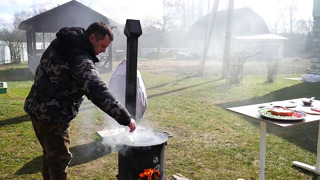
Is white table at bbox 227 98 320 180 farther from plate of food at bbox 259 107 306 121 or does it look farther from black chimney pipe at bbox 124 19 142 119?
black chimney pipe at bbox 124 19 142 119

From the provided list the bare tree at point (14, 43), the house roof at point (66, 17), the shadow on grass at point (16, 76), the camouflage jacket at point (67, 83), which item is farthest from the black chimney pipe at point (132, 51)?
the bare tree at point (14, 43)

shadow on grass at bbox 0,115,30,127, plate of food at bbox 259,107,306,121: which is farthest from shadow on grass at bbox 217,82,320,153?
shadow on grass at bbox 0,115,30,127

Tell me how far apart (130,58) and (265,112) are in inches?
56.6

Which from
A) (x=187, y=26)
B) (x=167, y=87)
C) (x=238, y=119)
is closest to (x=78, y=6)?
(x=167, y=87)

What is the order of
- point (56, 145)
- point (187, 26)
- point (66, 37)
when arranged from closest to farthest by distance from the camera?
point (66, 37) → point (56, 145) → point (187, 26)

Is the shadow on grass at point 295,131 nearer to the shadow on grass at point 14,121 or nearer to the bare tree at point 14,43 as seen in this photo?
the shadow on grass at point 14,121

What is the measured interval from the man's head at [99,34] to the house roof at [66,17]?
482 inches

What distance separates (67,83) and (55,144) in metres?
0.55

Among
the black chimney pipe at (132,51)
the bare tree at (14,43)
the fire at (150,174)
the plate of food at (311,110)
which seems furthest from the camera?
the bare tree at (14,43)

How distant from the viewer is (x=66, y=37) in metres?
2.05

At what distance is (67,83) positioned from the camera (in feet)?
6.82

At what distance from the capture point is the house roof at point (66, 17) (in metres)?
13.7

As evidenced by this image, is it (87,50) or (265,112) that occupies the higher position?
(87,50)

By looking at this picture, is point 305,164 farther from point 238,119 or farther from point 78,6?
point 78,6
